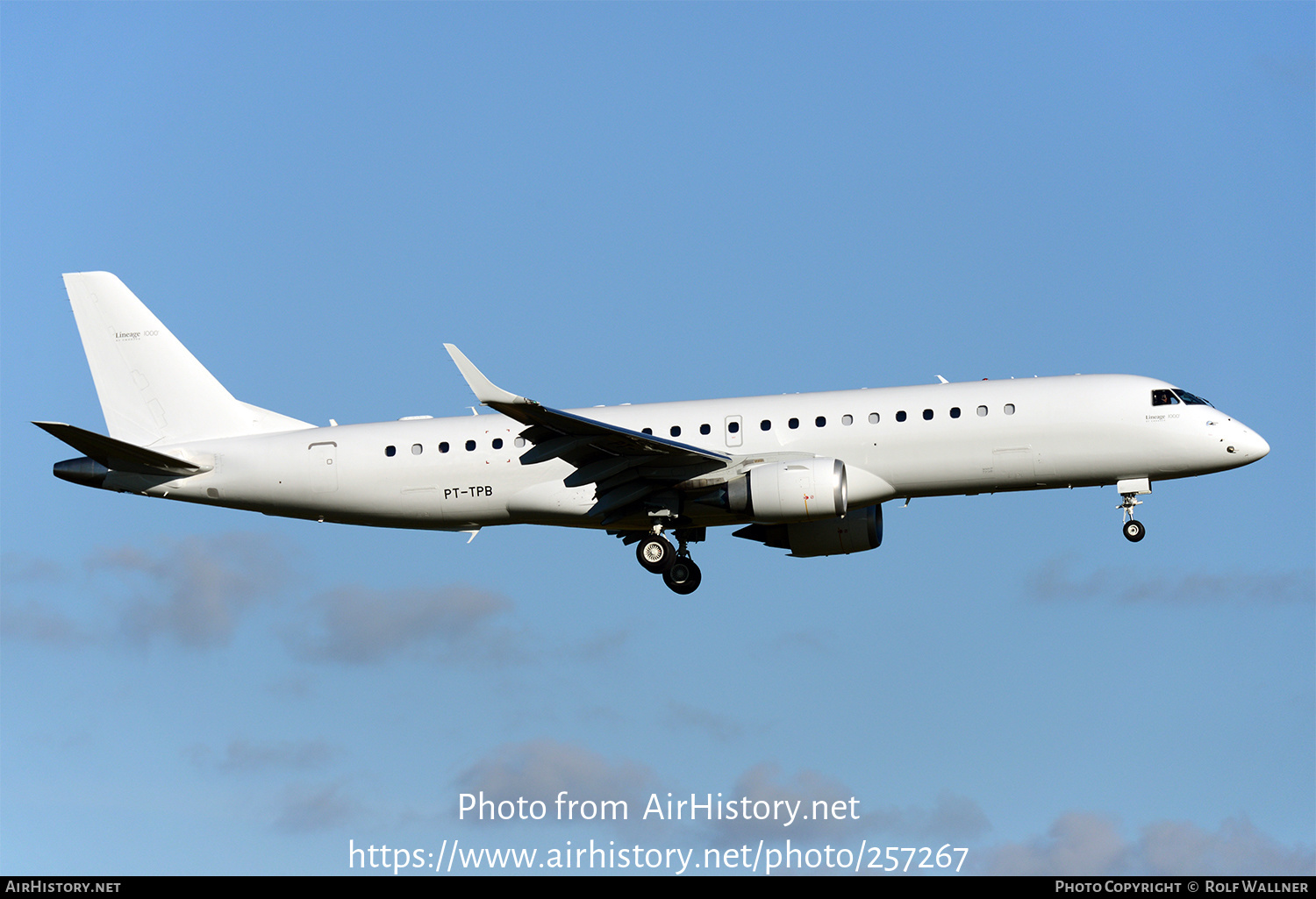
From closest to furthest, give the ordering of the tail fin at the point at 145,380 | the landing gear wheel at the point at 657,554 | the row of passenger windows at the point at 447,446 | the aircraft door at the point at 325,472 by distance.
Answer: the row of passenger windows at the point at 447,446, the landing gear wheel at the point at 657,554, the aircraft door at the point at 325,472, the tail fin at the point at 145,380

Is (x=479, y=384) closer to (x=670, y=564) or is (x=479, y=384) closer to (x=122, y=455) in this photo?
(x=670, y=564)

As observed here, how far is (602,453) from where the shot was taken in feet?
120

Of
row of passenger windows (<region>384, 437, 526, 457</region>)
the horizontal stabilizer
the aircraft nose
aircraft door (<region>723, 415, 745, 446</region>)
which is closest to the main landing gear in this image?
aircraft door (<region>723, 415, 745, 446</region>)

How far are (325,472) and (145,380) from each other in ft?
21.2

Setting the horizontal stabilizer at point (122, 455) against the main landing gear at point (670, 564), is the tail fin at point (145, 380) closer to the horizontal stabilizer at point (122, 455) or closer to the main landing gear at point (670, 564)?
the horizontal stabilizer at point (122, 455)

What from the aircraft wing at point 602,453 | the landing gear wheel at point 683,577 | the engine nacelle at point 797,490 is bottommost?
the landing gear wheel at point 683,577

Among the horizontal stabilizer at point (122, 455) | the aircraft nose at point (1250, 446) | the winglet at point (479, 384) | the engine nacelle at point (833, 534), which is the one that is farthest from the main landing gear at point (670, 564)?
the aircraft nose at point (1250, 446)

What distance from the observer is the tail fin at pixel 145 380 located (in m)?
41.6

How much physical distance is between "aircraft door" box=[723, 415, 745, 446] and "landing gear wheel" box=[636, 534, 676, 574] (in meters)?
3.42

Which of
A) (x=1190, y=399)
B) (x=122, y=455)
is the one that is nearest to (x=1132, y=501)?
(x=1190, y=399)

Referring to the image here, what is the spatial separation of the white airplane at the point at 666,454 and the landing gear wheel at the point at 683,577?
4 centimetres
